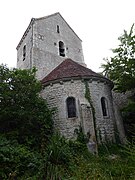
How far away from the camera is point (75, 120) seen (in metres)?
15.4

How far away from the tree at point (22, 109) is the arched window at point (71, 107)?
1.68 meters

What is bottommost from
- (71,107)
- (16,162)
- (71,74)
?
(16,162)

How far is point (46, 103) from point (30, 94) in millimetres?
2196

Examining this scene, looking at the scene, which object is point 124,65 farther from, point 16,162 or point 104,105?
point 16,162

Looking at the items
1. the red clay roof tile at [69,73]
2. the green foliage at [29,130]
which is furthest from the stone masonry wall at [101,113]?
the green foliage at [29,130]

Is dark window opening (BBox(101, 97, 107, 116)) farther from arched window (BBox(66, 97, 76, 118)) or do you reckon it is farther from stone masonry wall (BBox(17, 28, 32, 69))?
stone masonry wall (BBox(17, 28, 32, 69))

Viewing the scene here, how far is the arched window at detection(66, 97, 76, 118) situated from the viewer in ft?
52.0

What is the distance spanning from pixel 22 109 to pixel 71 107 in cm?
374

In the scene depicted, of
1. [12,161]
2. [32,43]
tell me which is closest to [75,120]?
[12,161]

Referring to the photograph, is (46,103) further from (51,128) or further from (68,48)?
(68,48)

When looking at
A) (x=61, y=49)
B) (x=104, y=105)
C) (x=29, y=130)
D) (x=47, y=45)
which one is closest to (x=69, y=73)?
(x=104, y=105)

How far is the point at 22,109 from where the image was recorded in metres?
13.9

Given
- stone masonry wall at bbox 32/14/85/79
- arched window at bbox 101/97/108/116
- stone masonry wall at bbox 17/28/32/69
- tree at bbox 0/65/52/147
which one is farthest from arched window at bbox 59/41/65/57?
tree at bbox 0/65/52/147

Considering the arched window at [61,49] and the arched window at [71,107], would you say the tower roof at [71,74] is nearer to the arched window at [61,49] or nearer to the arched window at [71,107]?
the arched window at [71,107]
